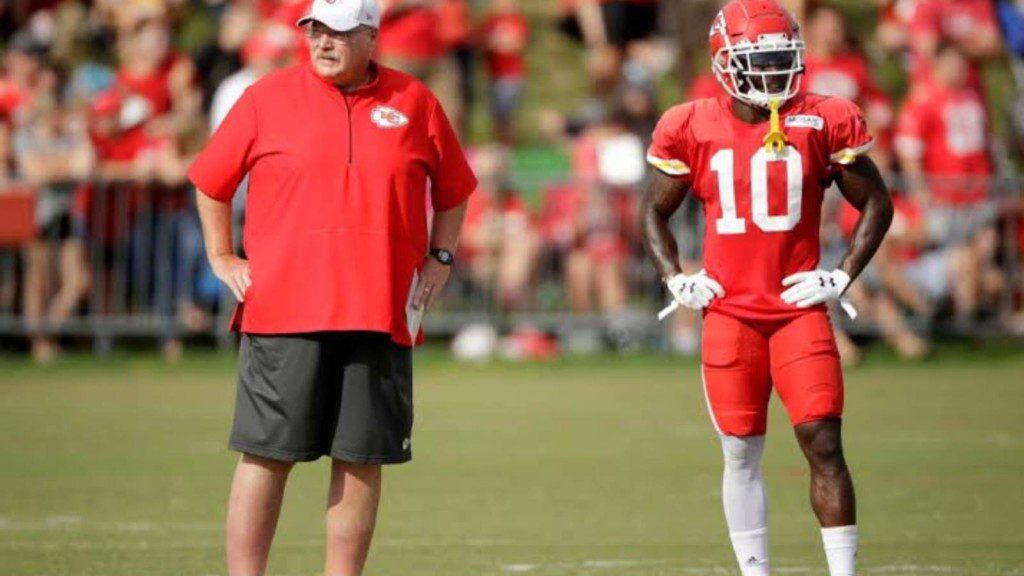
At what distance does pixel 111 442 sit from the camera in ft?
43.9

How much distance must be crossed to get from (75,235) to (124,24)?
4.27m

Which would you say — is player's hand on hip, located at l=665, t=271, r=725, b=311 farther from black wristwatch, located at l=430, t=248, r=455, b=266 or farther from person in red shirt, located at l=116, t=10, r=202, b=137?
person in red shirt, located at l=116, t=10, r=202, b=137

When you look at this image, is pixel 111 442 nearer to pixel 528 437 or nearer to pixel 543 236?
pixel 528 437

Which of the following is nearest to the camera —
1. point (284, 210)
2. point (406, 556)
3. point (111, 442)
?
point (284, 210)

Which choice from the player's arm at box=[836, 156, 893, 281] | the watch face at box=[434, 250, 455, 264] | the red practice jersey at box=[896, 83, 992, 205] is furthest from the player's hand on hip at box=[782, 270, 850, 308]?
the red practice jersey at box=[896, 83, 992, 205]

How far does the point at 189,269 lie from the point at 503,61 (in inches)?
188

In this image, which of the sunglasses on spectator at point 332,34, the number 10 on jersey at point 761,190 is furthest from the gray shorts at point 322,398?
the number 10 on jersey at point 761,190

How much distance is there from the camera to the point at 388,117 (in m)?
7.42

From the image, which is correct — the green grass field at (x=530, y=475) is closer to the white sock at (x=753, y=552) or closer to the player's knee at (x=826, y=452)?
the white sock at (x=753, y=552)

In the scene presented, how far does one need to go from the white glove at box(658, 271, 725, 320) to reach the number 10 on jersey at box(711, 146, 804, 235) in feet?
0.63

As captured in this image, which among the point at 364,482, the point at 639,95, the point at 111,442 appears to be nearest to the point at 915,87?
the point at 639,95

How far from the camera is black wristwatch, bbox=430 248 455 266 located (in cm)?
771

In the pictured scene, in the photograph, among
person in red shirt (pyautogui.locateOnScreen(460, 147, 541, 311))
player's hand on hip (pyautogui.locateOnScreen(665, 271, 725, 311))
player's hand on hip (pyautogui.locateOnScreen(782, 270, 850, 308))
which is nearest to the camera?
player's hand on hip (pyautogui.locateOnScreen(782, 270, 850, 308))

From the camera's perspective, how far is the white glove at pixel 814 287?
7891 mm
